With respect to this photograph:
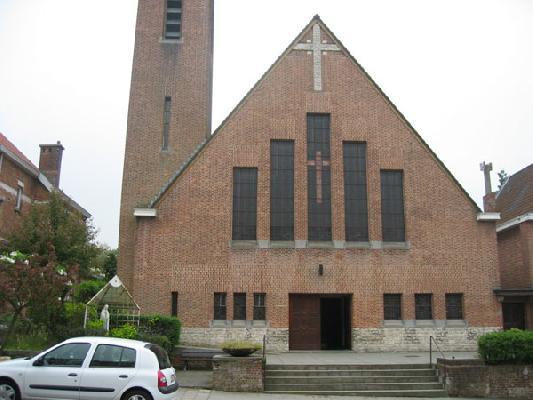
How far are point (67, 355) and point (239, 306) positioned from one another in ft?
35.3

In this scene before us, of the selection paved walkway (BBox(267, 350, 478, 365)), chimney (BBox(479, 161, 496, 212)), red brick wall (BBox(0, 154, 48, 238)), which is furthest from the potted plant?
chimney (BBox(479, 161, 496, 212))

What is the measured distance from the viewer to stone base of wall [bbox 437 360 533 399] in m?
15.5

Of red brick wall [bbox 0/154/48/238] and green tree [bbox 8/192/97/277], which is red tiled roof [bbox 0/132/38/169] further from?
green tree [bbox 8/192/97/277]

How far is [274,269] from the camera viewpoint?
21.7 meters

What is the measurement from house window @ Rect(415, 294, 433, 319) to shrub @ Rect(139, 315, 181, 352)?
992 centimetres

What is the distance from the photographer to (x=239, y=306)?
21.5 meters

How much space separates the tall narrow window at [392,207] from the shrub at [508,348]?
7382 mm

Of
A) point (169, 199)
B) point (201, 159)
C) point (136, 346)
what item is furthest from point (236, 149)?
point (136, 346)

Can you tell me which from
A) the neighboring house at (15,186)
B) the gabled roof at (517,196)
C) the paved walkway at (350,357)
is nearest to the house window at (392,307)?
the paved walkway at (350,357)

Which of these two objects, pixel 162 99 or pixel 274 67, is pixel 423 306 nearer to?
pixel 274 67

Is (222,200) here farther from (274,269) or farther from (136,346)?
(136,346)

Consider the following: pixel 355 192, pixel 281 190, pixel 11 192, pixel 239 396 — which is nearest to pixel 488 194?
pixel 355 192

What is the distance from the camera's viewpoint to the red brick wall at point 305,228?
70.4ft

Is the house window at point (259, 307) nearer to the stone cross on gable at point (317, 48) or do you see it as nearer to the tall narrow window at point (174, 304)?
the tall narrow window at point (174, 304)
